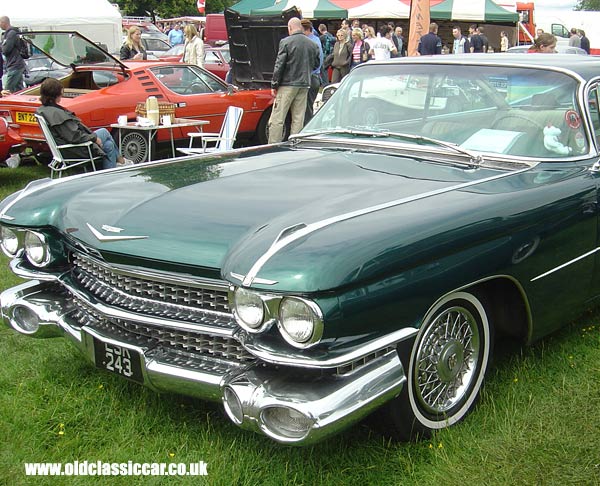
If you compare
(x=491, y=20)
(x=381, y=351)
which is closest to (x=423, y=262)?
(x=381, y=351)

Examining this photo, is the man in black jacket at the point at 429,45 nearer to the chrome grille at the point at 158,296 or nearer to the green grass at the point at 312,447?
the green grass at the point at 312,447

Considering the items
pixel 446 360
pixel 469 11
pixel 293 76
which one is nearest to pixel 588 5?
pixel 469 11

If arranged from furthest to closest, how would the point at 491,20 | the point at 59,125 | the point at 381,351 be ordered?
the point at 491,20
the point at 59,125
the point at 381,351

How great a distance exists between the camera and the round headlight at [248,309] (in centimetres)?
275

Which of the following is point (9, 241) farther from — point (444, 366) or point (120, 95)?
point (120, 95)

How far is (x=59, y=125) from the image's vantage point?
775 cm

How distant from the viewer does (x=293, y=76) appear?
33.2ft

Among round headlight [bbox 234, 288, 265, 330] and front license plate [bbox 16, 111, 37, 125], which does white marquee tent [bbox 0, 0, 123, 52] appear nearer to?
front license plate [bbox 16, 111, 37, 125]

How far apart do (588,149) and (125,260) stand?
2499 millimetres

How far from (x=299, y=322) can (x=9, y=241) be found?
1943 millimetres

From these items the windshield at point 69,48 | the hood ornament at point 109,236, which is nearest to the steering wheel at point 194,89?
the windshield at point 69,48

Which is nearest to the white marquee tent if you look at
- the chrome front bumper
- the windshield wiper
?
the windshield wiper

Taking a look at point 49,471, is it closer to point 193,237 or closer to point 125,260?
point 125,260

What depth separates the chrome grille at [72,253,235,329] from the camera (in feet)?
10.0
